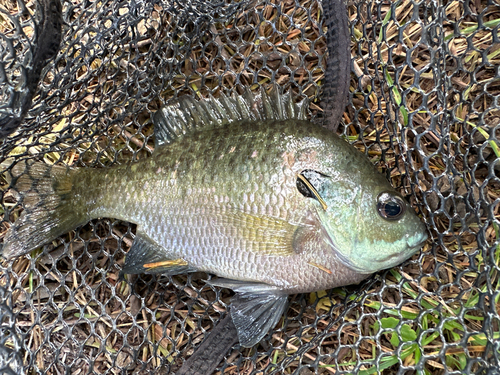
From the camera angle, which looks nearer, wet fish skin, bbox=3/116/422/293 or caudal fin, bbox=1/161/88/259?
wet fish skin, bbox=3/116/422/293

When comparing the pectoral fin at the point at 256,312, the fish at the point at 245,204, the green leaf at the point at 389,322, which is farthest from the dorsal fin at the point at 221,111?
the green leaf at the point at 389,322

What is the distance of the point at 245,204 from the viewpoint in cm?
211

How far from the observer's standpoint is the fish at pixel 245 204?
2061mm

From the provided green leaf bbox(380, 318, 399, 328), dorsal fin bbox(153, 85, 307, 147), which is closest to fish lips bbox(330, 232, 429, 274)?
green leaf bbox(380, 318, 399, 328)

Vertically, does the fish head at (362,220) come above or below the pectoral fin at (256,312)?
above

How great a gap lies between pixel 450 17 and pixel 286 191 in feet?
5.54

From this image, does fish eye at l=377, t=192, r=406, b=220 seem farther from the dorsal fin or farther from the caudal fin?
the caudal fin

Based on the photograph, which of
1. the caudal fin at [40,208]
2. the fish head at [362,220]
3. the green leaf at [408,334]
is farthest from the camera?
the caudal fin at [40,208]

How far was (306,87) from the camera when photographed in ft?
8.84

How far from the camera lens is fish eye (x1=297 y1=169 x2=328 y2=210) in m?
2.05

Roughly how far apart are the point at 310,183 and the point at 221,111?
0.71 metres

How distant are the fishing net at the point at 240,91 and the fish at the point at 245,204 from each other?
24cm

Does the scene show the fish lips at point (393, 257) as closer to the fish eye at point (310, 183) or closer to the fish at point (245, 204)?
the fish at point (245, 204)

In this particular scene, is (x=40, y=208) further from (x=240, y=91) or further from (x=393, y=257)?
(x=393, y=257)
